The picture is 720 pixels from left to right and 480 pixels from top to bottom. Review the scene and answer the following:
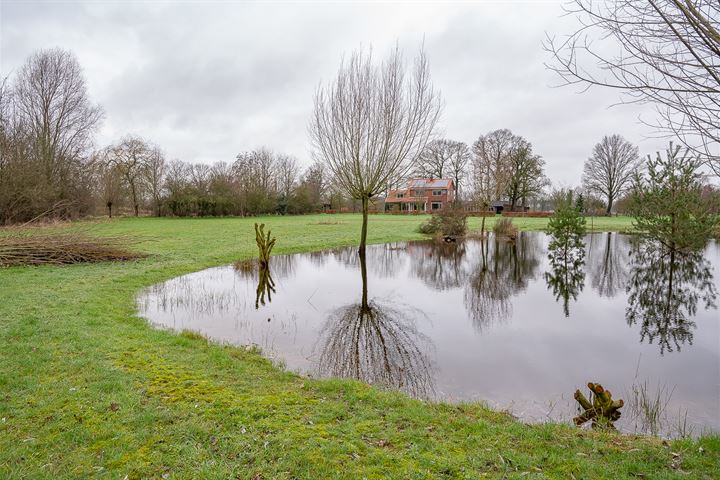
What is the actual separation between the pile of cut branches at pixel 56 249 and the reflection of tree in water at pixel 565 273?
17044 millimetres

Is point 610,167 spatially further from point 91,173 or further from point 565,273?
point 91,173

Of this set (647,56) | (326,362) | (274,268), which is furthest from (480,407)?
(274,268)

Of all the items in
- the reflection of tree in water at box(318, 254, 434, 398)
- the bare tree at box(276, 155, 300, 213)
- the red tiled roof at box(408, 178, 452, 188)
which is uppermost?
the bare tree at box(276, 155, 300, 213)

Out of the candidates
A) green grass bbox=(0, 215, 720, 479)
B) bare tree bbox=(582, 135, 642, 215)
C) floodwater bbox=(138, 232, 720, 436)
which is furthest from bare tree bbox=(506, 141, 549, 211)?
green grass bbox=(0, 215, 720, 479)

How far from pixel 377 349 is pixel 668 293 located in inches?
417

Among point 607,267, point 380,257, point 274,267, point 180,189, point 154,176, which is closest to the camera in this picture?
point 274,267

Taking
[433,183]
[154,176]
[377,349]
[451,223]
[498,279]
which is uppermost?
[154,176]

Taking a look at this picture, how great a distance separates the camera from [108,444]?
3684 mm

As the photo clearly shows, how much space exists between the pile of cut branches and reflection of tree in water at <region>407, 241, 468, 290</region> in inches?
504

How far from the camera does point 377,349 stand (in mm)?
7199

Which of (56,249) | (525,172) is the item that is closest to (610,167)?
(525,172)

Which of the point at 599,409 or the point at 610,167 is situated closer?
the point at 599,409

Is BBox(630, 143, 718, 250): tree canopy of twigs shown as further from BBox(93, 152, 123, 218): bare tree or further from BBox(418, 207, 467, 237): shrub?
BBox(93, 152, 123, 218): bare tree

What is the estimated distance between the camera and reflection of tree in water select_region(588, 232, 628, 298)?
1262 centimetres
